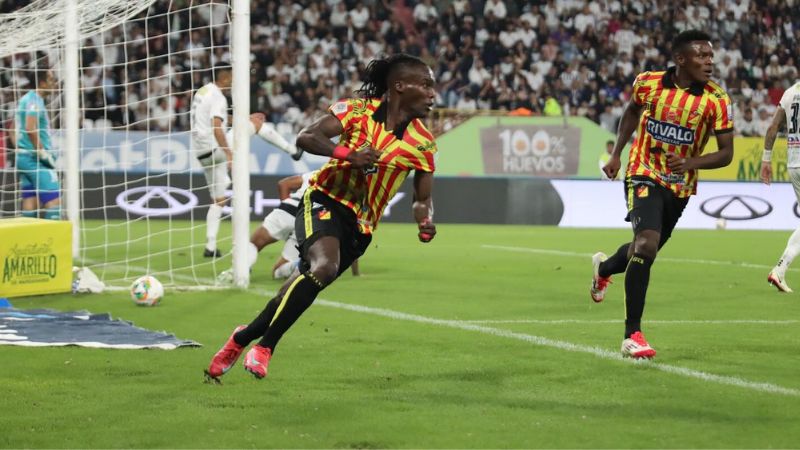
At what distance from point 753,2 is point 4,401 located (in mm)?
30751

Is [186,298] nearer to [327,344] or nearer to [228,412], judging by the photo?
[327,344]

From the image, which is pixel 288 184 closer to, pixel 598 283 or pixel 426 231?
pixel 598 283

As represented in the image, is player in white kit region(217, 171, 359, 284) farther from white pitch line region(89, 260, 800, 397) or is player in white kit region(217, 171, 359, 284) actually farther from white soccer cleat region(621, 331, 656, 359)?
white soccer cleat region(621, 331, 656, 359)

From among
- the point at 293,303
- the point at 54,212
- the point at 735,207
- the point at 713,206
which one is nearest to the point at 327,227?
the point at 293,303

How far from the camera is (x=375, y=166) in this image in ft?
22.5

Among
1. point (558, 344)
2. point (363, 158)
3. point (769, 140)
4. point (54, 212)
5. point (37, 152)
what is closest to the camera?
point (363, 158)

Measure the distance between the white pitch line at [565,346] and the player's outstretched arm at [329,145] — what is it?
229 cm

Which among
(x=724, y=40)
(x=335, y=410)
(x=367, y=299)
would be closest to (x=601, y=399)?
(x=335, y=410)

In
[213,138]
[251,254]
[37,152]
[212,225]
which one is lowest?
[212,225]

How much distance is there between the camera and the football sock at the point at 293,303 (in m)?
6.61

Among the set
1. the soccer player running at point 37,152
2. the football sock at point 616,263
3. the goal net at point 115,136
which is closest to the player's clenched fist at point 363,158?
the football sock at point 616,263

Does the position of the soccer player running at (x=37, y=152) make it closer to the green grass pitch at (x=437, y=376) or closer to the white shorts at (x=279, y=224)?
the white shorts at (x=279, y=224)

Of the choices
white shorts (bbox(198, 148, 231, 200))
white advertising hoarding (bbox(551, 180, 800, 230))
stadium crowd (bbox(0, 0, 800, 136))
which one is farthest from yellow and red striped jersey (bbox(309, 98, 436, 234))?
stadium crowd (bbox(0, 0, 800, 136))

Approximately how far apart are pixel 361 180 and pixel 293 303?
806 mm
